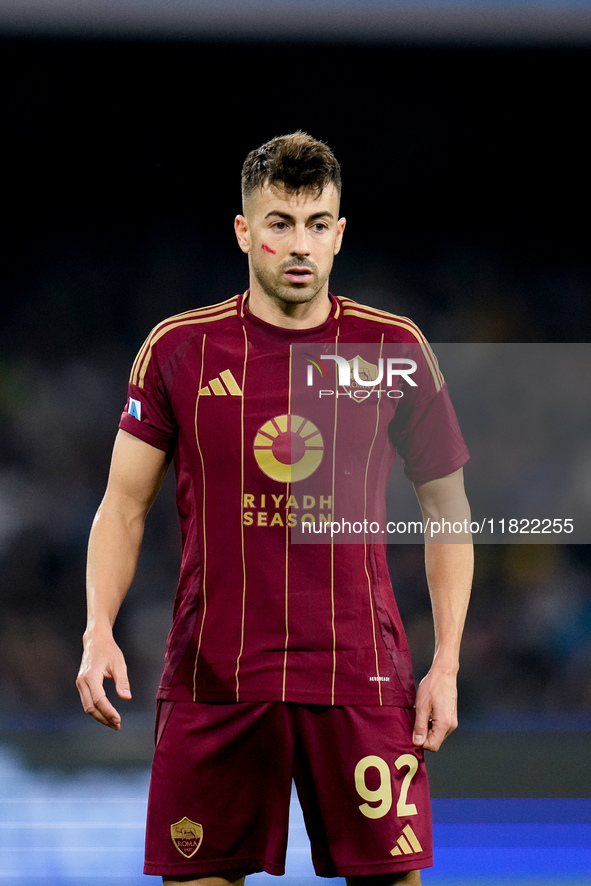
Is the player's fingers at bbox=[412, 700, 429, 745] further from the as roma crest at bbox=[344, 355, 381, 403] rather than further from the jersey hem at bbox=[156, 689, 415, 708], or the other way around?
the as roma crest at bbox=[344, 355, 381, 403]

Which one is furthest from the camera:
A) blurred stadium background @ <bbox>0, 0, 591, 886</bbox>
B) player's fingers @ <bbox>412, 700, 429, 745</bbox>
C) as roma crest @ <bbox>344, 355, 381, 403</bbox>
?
blurred stadium background @ <bbox>0, 0, 591, 886</bbox>

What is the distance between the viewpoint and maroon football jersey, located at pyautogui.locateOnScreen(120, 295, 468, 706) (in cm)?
159

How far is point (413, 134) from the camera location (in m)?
3.78

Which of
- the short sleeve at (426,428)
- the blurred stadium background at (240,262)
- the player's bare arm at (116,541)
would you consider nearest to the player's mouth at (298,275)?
the short sleeve at (426,428)

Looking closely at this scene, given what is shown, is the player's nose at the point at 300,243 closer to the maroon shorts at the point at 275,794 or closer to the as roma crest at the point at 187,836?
the maroon shorts at the point at 275,794

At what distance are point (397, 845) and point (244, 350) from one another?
2.64 feet

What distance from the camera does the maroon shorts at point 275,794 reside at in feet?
5.08

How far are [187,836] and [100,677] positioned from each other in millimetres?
272

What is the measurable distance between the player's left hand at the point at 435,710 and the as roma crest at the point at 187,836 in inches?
14.0

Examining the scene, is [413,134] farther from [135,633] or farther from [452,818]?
[452,818]

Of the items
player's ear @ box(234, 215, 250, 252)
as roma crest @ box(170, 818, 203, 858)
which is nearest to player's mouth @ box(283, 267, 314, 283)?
player's ear @ box(234, 215, 250, 252)

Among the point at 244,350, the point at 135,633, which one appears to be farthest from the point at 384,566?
the point at 135,633

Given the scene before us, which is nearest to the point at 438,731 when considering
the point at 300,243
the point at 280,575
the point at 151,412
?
the point at 280,575

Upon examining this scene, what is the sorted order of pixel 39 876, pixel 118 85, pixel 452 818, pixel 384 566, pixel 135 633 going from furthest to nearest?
pixel 135 633 → pixel 118 85 → pixel 452 818 → pixel 39 876 → pixel 384 566
